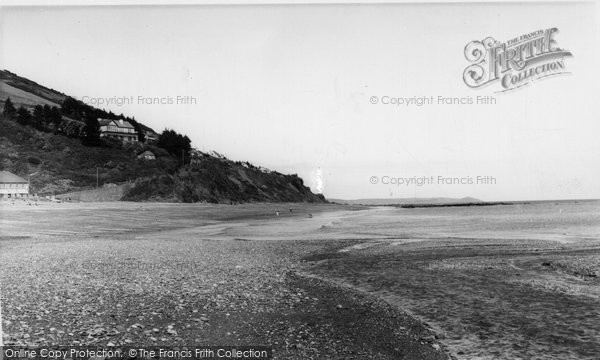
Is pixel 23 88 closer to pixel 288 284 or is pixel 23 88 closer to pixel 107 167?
pixel 107 167

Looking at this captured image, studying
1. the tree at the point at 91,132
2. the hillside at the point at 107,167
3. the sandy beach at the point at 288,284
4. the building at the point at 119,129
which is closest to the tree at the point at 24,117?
the hillside at the point at 107,167

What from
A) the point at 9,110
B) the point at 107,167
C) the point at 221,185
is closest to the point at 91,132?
the point at 107,167

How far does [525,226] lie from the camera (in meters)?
A: 12.8

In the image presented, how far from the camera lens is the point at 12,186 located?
646 cm

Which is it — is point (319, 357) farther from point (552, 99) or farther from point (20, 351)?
point (552, 99)

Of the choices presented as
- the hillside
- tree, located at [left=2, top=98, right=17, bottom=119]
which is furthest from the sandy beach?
tree, located at [left=2, top=98, right=17, bottom=119]

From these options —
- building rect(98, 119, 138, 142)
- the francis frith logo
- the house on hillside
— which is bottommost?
the house on hillside

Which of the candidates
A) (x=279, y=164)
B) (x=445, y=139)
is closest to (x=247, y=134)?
(x=279, y=164)

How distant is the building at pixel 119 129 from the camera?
679 centimetres

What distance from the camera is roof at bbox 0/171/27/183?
638 centimetres

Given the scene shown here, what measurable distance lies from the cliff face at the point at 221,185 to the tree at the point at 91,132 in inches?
43.9

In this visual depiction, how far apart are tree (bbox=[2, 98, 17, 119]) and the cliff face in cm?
234

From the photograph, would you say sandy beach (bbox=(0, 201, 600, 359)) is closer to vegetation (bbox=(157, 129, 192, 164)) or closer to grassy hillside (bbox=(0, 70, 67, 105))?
vegetation (bbox=(157, 129, 192, 164))

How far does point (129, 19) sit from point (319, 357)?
5.64m
